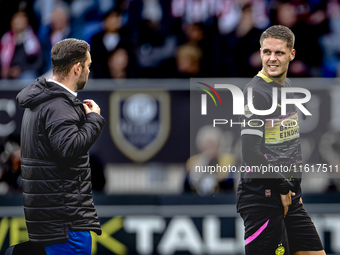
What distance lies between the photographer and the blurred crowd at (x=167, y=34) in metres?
4.77

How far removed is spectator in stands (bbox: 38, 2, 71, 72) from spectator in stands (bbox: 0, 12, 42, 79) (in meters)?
0.07

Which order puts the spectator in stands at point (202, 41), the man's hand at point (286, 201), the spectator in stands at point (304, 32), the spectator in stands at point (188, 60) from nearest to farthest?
1. the man's hand at point (286, 201)
2. the spectator in stands at point (188, 60)
3. the spectator in stands at point (202, 41)
4. the spectator in stands at point (304, 32)

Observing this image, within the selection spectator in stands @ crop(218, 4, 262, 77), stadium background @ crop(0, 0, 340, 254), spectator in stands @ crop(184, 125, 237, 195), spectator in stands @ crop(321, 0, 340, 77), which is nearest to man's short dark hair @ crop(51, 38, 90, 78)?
stadium background @ crop(0, 0, 340, 254)

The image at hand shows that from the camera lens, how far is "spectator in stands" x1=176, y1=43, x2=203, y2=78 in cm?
468

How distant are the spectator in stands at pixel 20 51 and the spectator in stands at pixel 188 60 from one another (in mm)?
1498

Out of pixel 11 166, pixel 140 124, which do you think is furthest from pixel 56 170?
pixel 11 166

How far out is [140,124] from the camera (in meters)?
4.61

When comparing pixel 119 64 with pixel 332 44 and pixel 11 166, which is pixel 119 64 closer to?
pixel 11 166

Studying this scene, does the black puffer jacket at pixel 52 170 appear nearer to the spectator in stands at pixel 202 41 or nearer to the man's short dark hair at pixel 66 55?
the man's short dark hair at pixel 66 55

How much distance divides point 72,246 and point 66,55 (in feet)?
3.59

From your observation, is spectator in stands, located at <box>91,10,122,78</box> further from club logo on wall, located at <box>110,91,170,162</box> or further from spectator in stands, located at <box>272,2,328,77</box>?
spectator in stands, located at <box>272,2,328,77</box>

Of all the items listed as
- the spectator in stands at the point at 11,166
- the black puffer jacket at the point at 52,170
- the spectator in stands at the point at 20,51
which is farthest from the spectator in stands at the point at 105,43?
the black puffer jacket at the point at 52,170

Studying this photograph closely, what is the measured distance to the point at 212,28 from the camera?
506 cm

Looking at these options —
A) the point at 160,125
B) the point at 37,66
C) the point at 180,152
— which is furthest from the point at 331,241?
the point at 37,66
